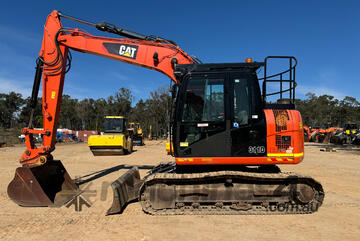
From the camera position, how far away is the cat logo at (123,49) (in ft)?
19.5

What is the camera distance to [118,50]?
5961mm

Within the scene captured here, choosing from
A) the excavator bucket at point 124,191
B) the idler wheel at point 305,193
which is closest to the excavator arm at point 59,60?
the excavator bucket at point 124,191

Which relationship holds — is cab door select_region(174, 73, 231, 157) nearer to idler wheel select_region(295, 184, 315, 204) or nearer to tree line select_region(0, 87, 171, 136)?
idler wheel select_region(295, 184, 315, 204)

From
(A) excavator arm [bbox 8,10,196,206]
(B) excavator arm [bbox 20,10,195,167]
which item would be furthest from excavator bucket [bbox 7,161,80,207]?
(B) excavator arm [bbox 20,10,195,167]

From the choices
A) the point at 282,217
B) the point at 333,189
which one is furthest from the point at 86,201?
the point at 333,189

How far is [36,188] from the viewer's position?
17.4 ft

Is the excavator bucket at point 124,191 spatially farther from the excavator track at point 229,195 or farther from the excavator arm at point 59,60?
the excavator arm at point 59,60

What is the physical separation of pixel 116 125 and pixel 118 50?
11067 mm

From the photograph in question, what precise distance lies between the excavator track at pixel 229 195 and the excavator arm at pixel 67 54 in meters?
→ 2.68

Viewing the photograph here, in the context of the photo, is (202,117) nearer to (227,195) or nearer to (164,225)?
(227,195)

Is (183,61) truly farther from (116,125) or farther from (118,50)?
(116,125)

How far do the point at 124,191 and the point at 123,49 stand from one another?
353 centimetres

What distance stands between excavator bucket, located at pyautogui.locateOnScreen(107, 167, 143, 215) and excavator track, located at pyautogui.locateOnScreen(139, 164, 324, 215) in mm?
500

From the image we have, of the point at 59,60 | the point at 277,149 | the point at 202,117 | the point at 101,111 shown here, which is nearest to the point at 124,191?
the point at 202,117
